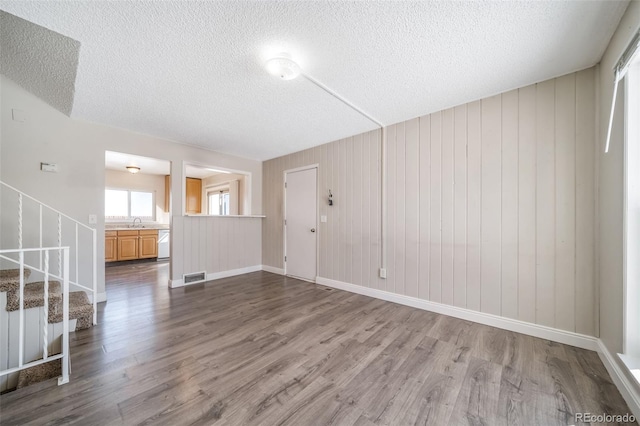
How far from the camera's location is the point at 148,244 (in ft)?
19.3

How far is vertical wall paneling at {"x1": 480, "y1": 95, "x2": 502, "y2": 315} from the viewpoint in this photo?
235cm

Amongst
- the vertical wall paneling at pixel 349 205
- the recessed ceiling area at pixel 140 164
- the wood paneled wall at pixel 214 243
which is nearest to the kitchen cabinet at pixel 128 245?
the recessed ceiling area at pixel 140 164

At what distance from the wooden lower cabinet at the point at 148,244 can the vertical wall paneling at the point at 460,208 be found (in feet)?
22.0

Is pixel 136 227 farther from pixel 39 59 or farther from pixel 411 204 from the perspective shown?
pixel 411 204

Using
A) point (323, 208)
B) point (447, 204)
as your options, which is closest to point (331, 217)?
point (323, 208)

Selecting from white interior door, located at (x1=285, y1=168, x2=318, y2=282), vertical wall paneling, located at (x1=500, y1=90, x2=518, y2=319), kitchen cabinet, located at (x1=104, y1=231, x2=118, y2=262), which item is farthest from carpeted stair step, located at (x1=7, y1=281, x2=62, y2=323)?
vertical wall paneling, located at (x1=500, y1=90, x2=518, y2=319)

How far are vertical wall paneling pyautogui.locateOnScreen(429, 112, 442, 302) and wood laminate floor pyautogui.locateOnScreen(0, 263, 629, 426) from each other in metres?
0.36

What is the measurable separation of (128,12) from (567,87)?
340 cm

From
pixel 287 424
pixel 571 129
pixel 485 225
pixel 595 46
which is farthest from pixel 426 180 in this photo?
pixel 287 424

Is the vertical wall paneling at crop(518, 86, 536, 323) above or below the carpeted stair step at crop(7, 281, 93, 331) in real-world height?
above

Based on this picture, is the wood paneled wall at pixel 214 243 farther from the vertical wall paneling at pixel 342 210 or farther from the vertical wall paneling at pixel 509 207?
the vertical wall paneling at pixel 509 207

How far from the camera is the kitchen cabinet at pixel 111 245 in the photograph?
530cm

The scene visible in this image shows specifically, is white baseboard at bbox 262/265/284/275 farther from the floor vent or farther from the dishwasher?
the dishwasher

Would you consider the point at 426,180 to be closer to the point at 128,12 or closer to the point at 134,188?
the point at 128,12
